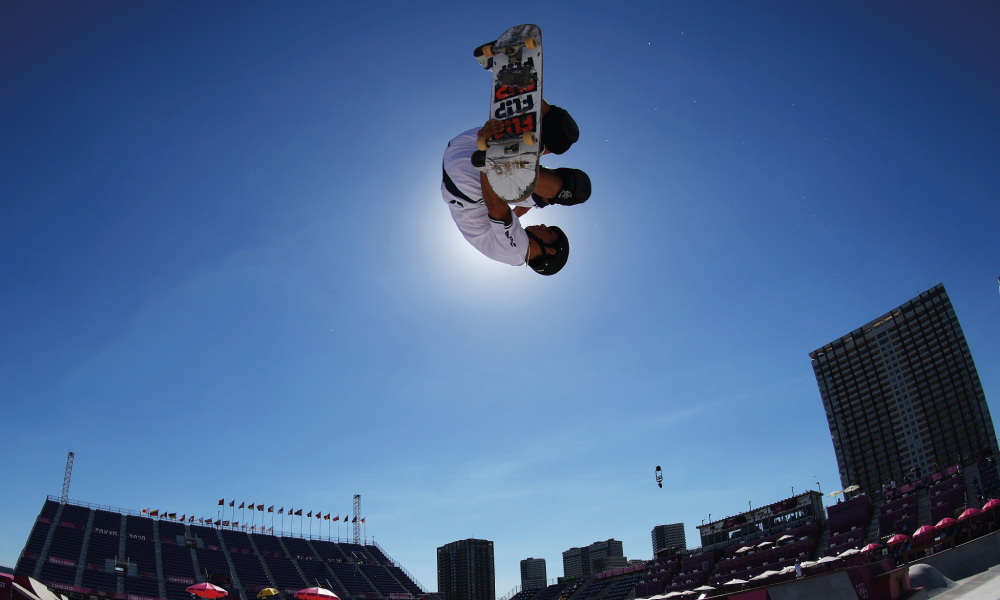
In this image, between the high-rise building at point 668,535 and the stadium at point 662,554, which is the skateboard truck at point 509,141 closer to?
the stadium at point 662,554

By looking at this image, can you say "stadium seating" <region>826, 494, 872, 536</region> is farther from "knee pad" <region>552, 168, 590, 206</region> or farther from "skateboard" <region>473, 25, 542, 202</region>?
"skateboard" <region>473, 25, 542, 202</region>

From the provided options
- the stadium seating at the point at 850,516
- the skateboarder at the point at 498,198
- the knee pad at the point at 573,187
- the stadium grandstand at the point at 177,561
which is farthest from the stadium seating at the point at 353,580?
the knee pad at the point at 573,187

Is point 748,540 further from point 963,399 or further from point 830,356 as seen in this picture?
point 830,356

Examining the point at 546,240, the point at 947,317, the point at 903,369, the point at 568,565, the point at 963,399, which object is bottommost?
the point at 568,565

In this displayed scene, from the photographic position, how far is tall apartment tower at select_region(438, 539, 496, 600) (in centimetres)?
7469

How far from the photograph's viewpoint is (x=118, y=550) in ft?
122

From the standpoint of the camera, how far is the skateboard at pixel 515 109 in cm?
304

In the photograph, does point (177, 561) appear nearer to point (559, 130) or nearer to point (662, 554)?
point (662, 554)

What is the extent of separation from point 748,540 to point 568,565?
98.6 m

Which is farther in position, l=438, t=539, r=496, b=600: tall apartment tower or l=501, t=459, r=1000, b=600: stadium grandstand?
l=438, t=539, r=496, b=600: tall apartment tower

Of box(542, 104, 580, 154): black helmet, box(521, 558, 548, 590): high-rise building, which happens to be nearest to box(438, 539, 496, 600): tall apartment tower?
box(521, 558, 548, 590): high-rise building

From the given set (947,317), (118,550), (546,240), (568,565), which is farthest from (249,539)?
(568,565)

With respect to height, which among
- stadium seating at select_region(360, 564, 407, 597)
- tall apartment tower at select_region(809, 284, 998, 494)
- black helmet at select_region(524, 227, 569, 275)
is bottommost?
stadium seating at select_region(360, 564, 407, 597)

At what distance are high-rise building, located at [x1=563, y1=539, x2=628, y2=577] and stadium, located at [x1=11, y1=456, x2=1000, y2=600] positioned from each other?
48622mm
